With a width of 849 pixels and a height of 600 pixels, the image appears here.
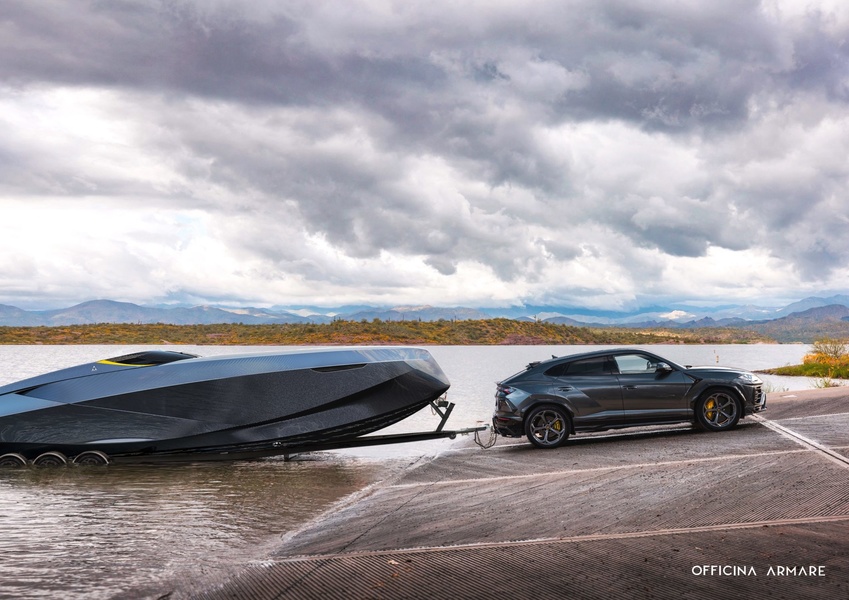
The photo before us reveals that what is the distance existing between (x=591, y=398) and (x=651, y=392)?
3.65 feet

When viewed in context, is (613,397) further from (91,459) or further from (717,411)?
(91,459)

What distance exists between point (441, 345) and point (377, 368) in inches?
4691

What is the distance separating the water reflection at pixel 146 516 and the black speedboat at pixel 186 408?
1.35 feet

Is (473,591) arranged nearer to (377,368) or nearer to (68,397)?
(377,368)

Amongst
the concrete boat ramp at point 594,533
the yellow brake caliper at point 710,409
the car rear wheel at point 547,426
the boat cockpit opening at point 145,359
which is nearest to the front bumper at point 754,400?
the yellow brake caliper at point 710,409

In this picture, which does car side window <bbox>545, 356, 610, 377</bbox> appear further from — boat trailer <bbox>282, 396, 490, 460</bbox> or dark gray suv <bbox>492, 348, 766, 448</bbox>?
boat trailer <bbox>282, 396, 490, 460</bbox>

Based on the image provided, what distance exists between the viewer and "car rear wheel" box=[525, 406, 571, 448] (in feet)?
43.3

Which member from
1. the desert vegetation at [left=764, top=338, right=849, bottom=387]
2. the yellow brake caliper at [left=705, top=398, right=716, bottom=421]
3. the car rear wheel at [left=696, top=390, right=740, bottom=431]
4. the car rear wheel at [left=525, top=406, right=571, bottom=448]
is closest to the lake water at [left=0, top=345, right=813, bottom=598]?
the car rear wheel at [left=525, top=406, right=571, bottom=448]

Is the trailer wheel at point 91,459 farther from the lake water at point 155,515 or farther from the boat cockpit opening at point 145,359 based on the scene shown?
the boat cockpit opening at point 145,359

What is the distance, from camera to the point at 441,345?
134 metres

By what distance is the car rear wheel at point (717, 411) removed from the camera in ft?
44.0

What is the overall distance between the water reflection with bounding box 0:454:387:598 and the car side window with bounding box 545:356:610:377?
3673mm

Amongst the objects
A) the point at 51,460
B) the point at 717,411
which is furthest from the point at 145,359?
the point at 717,411

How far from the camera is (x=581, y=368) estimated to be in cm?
1341
